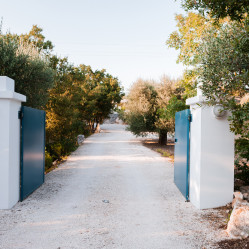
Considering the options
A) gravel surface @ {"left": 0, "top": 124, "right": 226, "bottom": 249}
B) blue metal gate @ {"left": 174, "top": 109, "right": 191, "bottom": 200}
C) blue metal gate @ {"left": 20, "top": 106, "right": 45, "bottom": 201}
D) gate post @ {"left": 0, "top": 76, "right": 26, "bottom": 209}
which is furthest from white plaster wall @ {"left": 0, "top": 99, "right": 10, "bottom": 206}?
blue metal gate @ {"left": 174, "top": 109, "right": 191, "bottom": 200}

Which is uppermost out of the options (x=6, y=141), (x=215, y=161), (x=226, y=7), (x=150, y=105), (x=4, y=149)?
(x=226, y=7)

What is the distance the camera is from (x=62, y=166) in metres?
10.9

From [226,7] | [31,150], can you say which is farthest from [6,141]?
[226,7]

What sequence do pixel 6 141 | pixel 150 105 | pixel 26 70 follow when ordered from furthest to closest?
1. pixel 150 105
2. pixel 26 70
3. pixel 6 141

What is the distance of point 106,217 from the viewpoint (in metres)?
5.31

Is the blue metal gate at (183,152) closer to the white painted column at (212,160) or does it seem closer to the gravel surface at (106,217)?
the gravel surface at (106,217)

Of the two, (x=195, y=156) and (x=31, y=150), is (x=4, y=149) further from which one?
(x=195, y=156)

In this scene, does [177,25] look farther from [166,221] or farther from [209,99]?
[166,221]

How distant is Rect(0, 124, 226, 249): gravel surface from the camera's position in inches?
166

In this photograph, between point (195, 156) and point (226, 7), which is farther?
point (195, 156)

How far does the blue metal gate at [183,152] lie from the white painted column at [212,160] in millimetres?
515

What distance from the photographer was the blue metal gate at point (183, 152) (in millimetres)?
6429

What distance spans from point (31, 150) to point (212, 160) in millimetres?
4458

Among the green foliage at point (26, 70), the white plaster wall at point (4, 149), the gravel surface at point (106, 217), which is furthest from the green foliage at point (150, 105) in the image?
the white plaster wall at point (4, 149)
